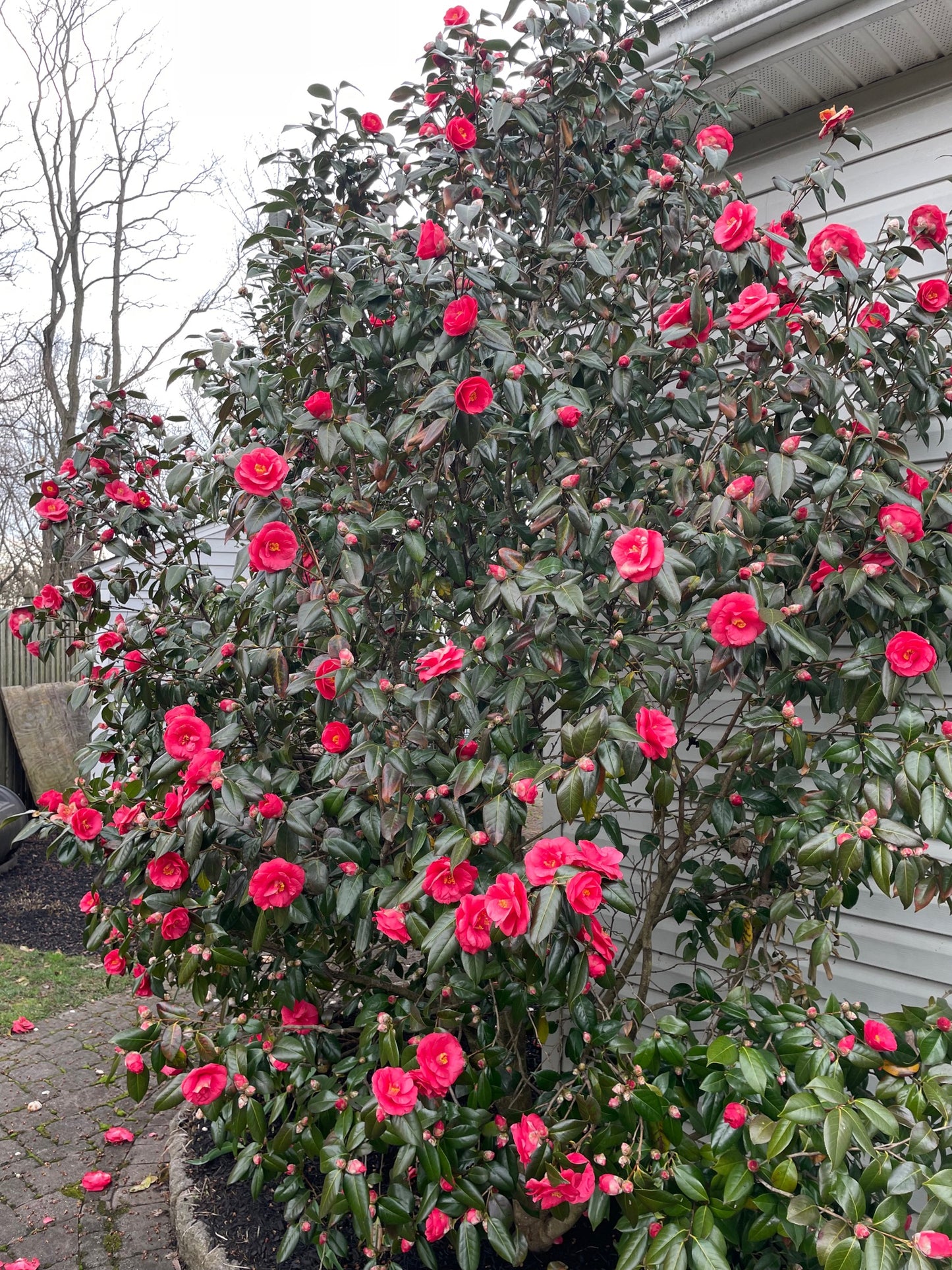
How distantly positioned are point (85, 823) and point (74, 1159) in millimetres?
1548

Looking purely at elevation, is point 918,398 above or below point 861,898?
above

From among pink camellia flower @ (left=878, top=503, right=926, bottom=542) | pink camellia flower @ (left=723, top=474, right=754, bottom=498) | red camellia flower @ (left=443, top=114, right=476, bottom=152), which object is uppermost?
red camellia flower @ (left=443, top=114, right=476, bottom=152)

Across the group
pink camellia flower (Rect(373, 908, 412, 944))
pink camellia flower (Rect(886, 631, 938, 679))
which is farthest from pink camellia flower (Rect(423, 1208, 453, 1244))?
pink camellia flower (Rect(886, 631, 938, 679))

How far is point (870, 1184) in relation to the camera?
4.40 ft

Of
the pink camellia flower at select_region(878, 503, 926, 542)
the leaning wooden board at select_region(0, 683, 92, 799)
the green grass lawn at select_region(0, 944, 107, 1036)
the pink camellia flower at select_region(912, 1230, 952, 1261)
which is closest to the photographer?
the pink camellia flower at select_region(912, 1230, 952, 1261)

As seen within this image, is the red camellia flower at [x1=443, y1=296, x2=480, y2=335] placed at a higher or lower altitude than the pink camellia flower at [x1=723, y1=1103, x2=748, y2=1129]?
higher

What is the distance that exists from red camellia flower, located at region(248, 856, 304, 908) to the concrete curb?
1.10 m

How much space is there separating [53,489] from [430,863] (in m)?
1.75

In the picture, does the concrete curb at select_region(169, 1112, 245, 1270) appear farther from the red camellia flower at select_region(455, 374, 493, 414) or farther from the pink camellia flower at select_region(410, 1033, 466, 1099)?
the red camellia flower at select_region(455, 374, 493, 414)

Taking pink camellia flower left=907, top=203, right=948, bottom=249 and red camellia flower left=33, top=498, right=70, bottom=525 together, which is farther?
red camellia flower left=33, top=498, right=70, bottom=525

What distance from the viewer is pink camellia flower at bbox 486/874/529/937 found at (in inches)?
51.1

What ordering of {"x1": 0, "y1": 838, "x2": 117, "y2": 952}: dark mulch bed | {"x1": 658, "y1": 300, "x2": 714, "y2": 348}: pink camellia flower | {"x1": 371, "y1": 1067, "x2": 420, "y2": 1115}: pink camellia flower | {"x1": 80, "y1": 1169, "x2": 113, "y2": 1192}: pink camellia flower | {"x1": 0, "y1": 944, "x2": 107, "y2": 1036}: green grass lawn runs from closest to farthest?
{"x1": 371, "y1": 1067, "x2": 420, "y2": 1115}: pink camellia flower → {"x1": 658, "y1": 300, "x2": 714, "y2": 348}: pink camellia flower → {"x1": 80, "y1": 1169, "x2": 113, "y2": 1192}: pink camellia flower → {"x1": 0, "y1": 944, "x2": 107, "y2": 1036}: green grass lawn → {"x1": 0, "y1": 838, "x2": 117, "y2": 952}: dark mulch bed

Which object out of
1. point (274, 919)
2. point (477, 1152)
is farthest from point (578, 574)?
point (477, 1152)

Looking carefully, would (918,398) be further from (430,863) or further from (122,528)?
(122,528)
